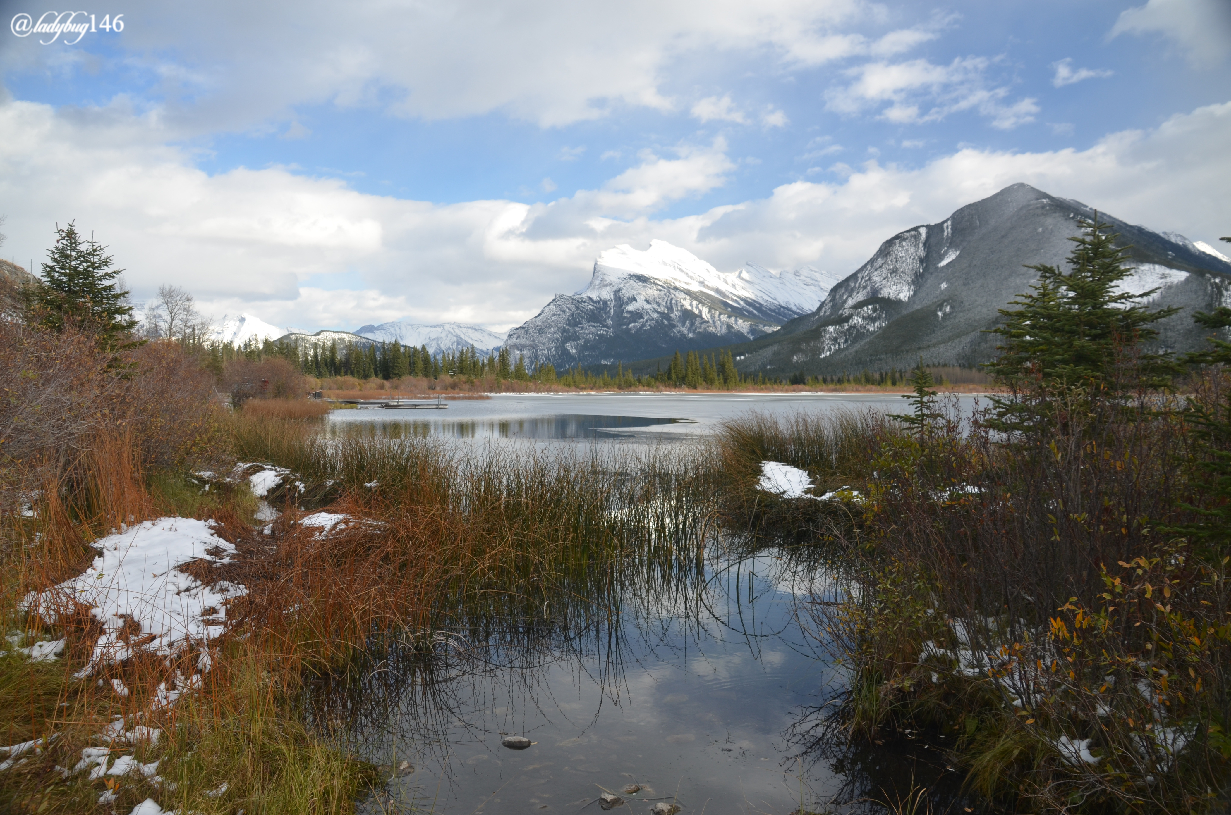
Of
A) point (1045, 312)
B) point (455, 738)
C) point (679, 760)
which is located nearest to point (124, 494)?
point (455, 738)

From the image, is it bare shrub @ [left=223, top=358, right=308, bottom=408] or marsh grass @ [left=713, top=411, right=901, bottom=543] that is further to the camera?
bare shrub @ [left=223, top=358, right=308, bottom=408]

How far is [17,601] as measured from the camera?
16.0 feet

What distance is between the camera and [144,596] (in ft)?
17.0

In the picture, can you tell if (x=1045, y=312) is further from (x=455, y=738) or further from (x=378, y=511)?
(x=378, y=511)

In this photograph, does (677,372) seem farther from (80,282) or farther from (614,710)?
(614,710)

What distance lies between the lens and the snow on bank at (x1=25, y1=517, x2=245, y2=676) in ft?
15.3

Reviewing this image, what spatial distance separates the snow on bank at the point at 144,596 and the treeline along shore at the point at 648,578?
0.03m

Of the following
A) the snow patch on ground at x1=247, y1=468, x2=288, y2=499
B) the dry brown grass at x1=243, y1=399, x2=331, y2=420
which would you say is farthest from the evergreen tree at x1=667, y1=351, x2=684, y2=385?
the snow patch on ground at x1=247, y1=468, x2=288, y2=499

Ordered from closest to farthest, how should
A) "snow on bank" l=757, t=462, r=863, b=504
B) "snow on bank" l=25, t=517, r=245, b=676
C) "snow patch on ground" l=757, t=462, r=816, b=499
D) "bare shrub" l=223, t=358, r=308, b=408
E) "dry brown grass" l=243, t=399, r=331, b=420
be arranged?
"snow on bank" l=25, t=517, r=245, b=676, "snow on bank" l=757, t=462, r=863, b=504, "snow patch on ground" l=757, t=462, r=816, b=499, "dry brown grass" l=243, t=399, r=331, b=420, "bare shrub" l=223, t=358, r=308, b=408

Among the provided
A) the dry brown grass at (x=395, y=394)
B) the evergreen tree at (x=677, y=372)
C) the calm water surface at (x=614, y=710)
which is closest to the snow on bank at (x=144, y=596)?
the calm water surface at (x=614, y=710)

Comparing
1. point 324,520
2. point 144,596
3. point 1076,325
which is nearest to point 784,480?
point 1076,325

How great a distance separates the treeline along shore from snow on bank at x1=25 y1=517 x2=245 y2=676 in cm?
3

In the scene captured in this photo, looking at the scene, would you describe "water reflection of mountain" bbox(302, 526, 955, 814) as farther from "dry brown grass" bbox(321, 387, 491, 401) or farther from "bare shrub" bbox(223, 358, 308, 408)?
"dry brown grass" bbox(321, 387, 491, 401)

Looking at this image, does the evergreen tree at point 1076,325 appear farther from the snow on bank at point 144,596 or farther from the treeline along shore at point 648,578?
the snow on bank at point 144,596
